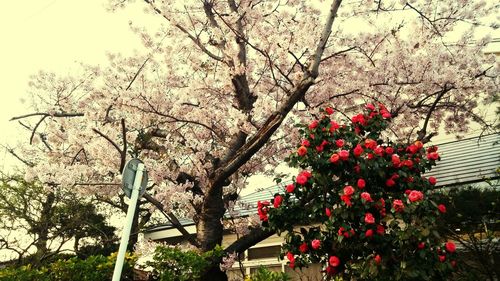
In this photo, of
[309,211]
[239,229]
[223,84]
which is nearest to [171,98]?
[223,84]

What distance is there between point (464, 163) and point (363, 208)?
559 cm

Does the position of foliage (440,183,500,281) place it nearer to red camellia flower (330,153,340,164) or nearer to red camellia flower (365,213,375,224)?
red camellia flower (365,213,375,224)

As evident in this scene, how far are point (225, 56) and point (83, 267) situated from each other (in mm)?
4395

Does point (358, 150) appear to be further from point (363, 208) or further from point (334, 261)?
point (334, 261)

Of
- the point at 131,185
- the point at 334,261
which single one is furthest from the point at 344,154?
the point at 131,185

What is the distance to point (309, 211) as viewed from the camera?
5.13 meters

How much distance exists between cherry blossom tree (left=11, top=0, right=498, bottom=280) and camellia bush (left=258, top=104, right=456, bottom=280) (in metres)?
1.98

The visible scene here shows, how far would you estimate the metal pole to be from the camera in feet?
12.4

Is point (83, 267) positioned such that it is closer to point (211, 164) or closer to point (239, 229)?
point (211, 164)

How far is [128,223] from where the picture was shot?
4020 mm

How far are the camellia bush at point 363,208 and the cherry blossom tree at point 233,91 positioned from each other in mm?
1979

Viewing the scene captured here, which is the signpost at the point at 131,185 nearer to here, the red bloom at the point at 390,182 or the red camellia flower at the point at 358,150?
the red camellia flower at the point at 358,150

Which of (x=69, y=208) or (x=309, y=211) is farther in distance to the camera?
(x=69, y=208)

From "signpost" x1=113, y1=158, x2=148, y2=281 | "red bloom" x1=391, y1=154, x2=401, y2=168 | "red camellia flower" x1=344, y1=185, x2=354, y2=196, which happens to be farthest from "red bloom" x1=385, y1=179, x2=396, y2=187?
"signpost" x1=113, y1=158, x2=148, y2=281
